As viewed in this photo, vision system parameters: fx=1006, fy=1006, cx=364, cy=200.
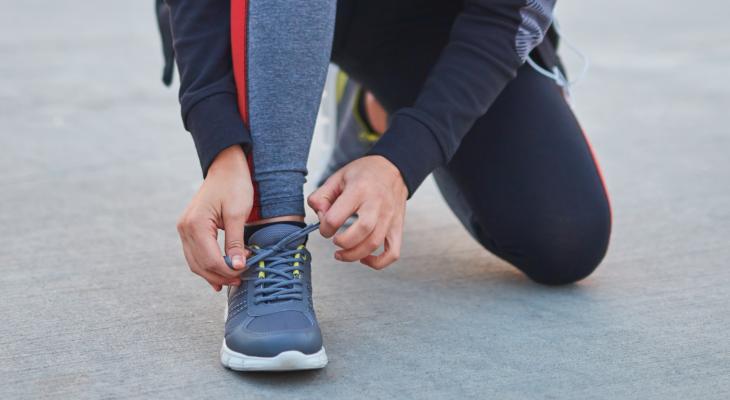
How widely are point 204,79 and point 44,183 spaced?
88 cm

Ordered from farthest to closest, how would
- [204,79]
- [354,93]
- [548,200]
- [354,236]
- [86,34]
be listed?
[86,34]
[354,93]
[548,200]
[204,79]
[354,236]

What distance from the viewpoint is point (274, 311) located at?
1135 mm

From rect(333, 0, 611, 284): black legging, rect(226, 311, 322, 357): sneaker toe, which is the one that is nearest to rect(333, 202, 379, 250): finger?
rect(226, 311, 322, 357): sneaker toe

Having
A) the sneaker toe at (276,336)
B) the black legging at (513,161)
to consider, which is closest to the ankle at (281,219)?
the sneaker toe at (276,336)

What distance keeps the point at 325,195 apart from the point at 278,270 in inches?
4.1

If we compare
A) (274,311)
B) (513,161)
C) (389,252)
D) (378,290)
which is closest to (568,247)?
(513,161)

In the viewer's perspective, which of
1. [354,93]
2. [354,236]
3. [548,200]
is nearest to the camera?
[354,236]

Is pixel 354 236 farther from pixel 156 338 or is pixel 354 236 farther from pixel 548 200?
pixel 548 200

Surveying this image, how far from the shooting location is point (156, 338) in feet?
4.06

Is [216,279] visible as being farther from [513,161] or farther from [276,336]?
[513,161]

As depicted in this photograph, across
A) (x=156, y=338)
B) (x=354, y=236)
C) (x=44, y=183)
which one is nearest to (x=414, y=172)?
(x=354, y=236)

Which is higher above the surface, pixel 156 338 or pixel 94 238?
pixel 156 338

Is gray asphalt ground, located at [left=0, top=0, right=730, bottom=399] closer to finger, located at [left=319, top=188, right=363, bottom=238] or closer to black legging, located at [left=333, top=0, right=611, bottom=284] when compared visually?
black legging, located at [left=333, top=0, right=611, bottom=284]

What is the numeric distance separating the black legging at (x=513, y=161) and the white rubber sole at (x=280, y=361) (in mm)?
451
